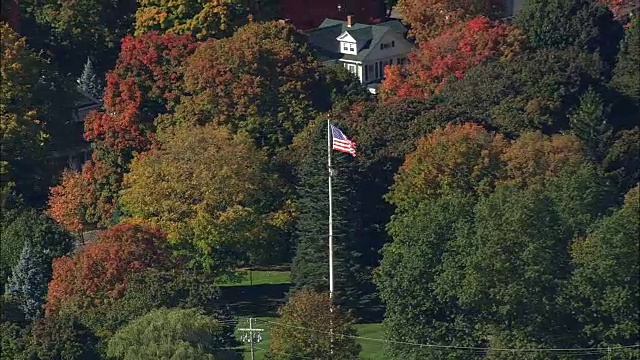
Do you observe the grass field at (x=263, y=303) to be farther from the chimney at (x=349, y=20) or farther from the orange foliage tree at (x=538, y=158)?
the chimney at (x=349, y=20)

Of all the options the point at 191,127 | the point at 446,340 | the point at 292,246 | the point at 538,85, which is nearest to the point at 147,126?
the point at 191,127

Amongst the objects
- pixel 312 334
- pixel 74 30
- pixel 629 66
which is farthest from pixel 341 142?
pixel 74 30

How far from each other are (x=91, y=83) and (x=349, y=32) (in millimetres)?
8696

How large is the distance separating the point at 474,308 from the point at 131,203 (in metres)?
11.8

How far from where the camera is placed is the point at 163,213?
204 feet

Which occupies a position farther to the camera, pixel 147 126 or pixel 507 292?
pixel 147 126

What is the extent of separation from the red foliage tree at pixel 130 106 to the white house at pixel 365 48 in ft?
24.6

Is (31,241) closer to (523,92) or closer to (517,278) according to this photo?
(517,278)

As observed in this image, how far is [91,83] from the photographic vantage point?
237ft

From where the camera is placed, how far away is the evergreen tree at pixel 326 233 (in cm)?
5978

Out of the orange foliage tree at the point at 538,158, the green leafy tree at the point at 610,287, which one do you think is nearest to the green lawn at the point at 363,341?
the orange foliage tree at the point at 538,158

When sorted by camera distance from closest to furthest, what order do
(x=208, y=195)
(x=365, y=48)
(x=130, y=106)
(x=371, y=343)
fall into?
(x=371, y=343), (x=208, y=195), (x=130, y=106), (x=365, y=48)

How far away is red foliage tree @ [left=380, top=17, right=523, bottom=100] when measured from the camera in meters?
70.0

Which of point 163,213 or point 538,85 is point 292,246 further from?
point 538,85
